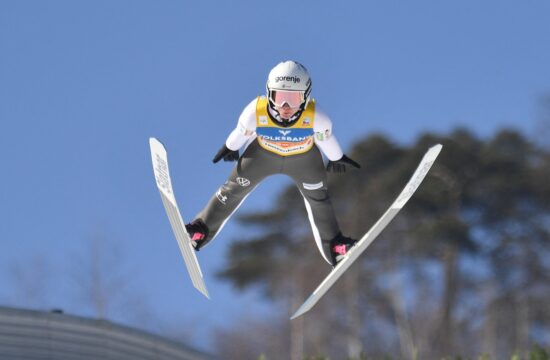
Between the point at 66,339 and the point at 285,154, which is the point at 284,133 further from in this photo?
the point at 66,339

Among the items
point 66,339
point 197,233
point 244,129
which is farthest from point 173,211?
point 66,339

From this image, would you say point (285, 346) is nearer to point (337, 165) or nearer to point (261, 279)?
point (261, 279)

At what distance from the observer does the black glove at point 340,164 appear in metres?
9.63

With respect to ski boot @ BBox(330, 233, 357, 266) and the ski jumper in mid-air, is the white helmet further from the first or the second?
ski boot @ BBox(330, 233, 357, 266)

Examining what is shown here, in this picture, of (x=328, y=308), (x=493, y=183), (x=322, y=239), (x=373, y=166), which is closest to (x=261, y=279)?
(x=328, y=308)

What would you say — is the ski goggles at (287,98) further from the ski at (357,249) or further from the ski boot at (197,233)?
the ski boot at (197,233)

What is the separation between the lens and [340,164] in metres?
9.68

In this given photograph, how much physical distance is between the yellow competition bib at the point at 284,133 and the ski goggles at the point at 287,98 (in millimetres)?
235

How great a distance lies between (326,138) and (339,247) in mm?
1117

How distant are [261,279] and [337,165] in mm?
21849

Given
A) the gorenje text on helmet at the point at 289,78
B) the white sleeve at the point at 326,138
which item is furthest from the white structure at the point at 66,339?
the gorenje text on helmet at the point at 289,78

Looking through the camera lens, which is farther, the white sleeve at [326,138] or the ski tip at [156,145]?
the ski tip at [156,145]

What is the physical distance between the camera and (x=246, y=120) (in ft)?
30.2

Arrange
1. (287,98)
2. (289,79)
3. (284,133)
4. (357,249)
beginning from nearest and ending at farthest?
(289,79) < (287,98) < (284,133) < (357,249)
